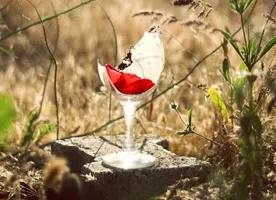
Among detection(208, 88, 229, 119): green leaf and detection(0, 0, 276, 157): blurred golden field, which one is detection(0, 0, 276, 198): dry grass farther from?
detection(208, 88, 229, 119): green leaf

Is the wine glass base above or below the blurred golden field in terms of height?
below

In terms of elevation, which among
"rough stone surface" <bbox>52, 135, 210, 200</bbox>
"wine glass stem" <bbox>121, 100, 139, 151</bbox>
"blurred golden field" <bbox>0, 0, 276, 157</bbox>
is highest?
"blurred golden field" <bbox>0, 0, 276, 157</bbox>

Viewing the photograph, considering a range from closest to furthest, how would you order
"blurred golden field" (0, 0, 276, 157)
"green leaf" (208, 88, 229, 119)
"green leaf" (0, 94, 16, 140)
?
"green leaf" (0, 94, 16, 140) < "green leaf" (208, 88, 229, 119) < "blurred golden field" (0, 0, 276, 157)

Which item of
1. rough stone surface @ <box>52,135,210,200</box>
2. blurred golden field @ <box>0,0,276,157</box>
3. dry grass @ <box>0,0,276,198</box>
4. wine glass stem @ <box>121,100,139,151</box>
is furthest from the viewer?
blurred golden field @ <box>0,0,276,157</box>

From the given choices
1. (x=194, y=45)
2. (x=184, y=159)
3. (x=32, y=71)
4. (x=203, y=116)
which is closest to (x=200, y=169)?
(x=184, y=159)

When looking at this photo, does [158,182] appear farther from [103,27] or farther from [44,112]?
[103,27]

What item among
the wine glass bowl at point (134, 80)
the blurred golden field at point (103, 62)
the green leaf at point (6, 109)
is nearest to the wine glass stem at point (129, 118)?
the wine glass bowl at point (134, 80)

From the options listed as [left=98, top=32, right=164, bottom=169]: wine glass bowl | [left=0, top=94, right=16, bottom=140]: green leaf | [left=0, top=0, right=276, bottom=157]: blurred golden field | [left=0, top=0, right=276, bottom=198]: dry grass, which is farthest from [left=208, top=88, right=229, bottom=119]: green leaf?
[left=0, top=94, right=16, bottom=140]: green leaf
